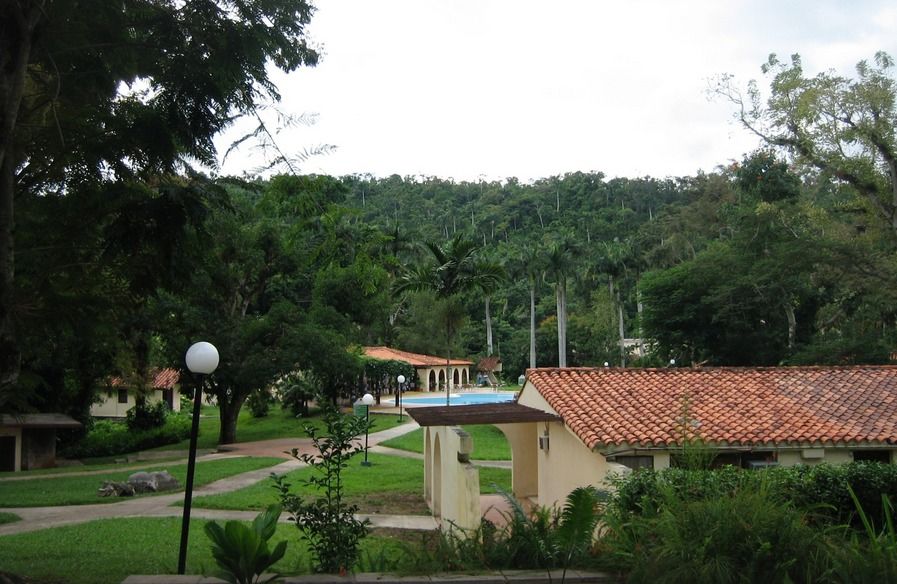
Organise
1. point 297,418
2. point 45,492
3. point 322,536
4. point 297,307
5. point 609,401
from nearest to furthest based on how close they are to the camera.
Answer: point 322,536 → point 609,401 → point 45,492 → point 297,307 → point 297,418

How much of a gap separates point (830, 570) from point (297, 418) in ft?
120

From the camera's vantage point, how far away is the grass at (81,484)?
18047mm

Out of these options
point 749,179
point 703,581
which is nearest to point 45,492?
point 703,581

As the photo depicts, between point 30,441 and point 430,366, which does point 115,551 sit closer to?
point 30,441

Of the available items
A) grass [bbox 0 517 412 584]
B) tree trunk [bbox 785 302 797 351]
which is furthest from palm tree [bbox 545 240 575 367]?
grass [bbox 0 517 412 584]

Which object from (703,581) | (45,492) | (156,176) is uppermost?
(156,176)

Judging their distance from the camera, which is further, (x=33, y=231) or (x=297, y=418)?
(x=297, y=418)

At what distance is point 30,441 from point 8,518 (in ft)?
46.8

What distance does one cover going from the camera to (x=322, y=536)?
6.25 m

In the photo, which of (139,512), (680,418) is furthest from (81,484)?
A: (680,418)

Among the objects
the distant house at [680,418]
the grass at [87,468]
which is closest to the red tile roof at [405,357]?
the grass at [87,468]

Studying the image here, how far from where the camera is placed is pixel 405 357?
175 feet

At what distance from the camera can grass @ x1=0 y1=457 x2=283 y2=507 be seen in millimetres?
18047

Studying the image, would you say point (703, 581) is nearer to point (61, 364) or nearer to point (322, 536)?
point (322, 536)
